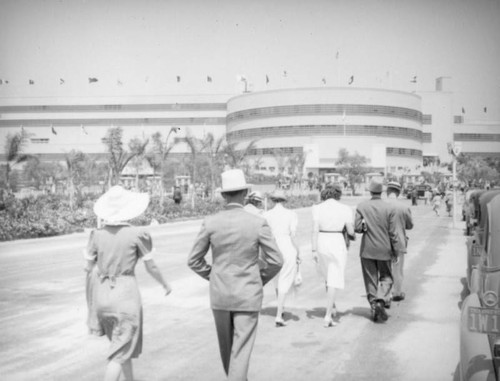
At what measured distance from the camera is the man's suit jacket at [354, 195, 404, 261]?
26.9 feet

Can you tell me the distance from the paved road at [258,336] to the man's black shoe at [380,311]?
99mm

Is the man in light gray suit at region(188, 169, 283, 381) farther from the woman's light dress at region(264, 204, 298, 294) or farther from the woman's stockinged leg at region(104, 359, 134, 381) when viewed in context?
the woman's light dress at region(264, 204, 298, 294)

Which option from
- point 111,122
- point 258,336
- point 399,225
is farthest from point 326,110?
point 258,336

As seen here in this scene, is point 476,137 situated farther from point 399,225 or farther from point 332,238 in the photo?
point 332,238

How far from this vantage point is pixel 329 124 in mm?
98438

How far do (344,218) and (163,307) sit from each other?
3043 mm

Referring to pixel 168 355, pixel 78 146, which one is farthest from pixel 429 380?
pixel 78 146

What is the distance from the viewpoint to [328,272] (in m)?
7.95

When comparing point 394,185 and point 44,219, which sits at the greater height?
point 394,185

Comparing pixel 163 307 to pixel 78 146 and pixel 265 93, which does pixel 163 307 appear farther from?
pixel 78 146

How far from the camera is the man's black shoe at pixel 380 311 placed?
8078 mm

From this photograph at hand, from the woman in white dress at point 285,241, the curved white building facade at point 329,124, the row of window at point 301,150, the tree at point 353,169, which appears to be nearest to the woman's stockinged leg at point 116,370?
the woman in white dress at point 285,241

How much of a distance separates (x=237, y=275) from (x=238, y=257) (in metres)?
0.13

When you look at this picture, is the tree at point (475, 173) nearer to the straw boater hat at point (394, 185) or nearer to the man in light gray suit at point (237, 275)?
the straw boater hat at point (394, 185)
